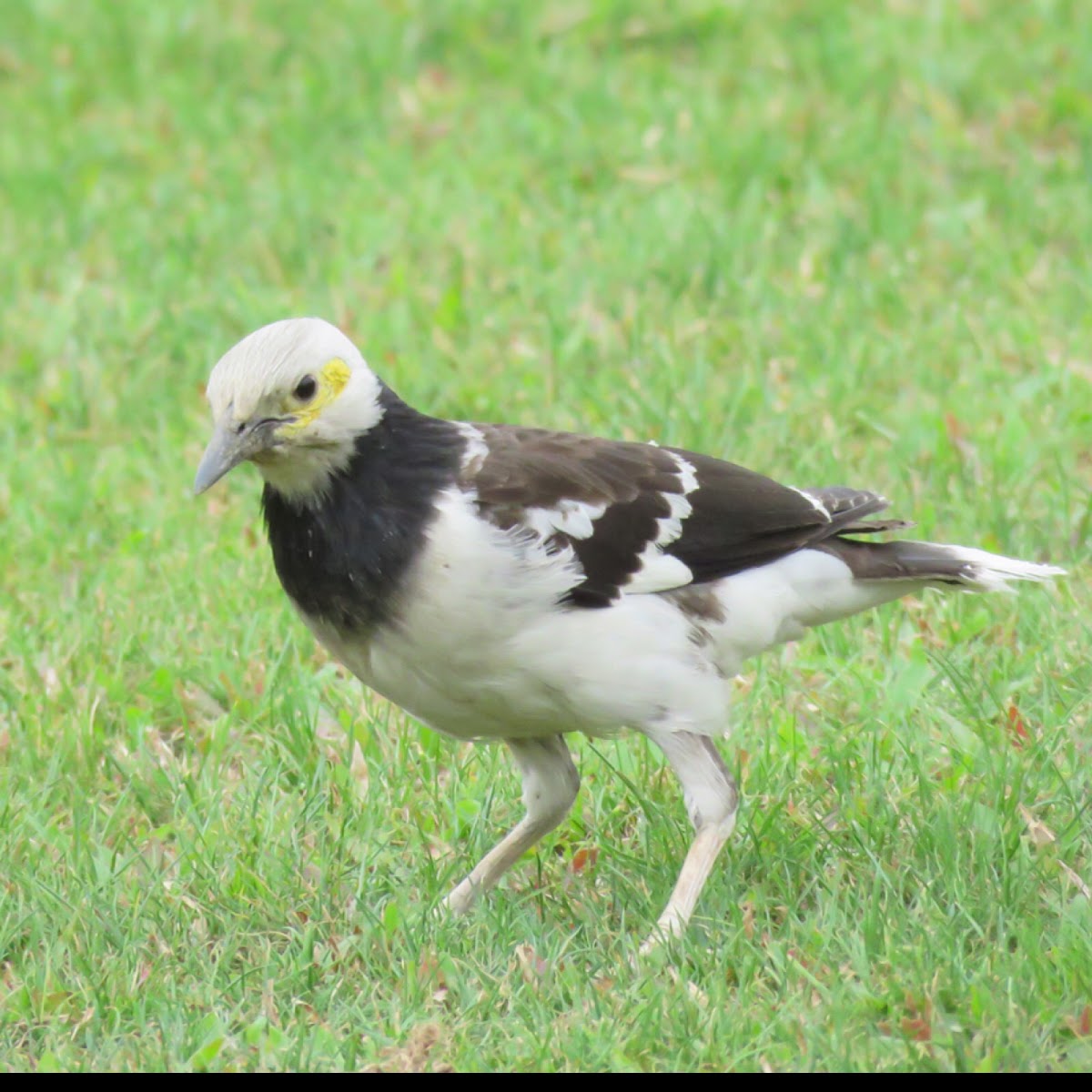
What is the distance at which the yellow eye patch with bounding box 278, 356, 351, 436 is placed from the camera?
4.81m

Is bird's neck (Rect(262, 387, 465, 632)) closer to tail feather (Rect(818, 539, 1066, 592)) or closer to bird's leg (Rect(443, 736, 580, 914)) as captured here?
bird's leg (Rect(443, 736, 580, 914))

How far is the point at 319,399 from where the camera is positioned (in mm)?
4848

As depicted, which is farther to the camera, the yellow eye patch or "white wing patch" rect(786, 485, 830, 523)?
"white wing patch" rect(786, 485, 830, 523)

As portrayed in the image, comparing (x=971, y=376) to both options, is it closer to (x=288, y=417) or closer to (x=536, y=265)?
(x=536, y=265)

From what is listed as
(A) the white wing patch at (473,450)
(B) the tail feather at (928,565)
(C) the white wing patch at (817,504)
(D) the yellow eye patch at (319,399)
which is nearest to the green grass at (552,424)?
(B) the tail feather at (928,565)

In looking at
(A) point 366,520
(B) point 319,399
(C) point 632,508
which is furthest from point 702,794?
(B) point 319,399

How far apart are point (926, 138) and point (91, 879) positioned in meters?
6.33

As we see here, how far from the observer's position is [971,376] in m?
7.85

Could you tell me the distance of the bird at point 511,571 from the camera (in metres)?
4.75

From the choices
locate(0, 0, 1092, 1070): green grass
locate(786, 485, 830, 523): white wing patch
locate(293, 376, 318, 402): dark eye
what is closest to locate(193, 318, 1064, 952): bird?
locate(293, 376, 318, 402): dark eye

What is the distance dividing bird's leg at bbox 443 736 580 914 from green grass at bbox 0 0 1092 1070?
0.46 feet

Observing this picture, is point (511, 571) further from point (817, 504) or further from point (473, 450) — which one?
point (817, 504)

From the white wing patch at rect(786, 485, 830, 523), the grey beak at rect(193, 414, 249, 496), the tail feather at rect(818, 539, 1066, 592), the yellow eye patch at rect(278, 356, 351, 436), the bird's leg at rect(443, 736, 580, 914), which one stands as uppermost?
the yellow eye patch at rect(278, 356, 351, 436)

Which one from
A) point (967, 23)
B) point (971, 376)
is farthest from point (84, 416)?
point (967, 23)
